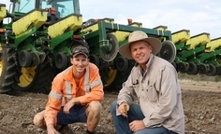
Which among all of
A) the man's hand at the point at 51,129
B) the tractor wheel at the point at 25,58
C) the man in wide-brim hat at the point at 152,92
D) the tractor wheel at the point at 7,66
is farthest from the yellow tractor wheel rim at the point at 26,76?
the man in wide-brim hat at the point at 152,92

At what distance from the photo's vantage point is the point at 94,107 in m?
4.14

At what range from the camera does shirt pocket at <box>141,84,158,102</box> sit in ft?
11.2

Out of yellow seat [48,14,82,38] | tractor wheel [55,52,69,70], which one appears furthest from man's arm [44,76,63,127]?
yellow seat [48,14,82,38]

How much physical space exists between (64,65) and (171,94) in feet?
17.9

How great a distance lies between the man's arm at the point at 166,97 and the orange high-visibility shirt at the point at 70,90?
0.97 metres

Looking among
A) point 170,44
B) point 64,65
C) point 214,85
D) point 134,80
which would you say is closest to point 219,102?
point 170,44

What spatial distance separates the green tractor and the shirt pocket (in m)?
4.98

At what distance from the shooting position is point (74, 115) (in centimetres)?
429

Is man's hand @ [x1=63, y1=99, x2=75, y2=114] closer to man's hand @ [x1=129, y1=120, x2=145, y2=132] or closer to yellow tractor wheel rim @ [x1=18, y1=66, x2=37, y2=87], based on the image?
man's hand @ [x1=129, y1=120, x2=145, y2=132]

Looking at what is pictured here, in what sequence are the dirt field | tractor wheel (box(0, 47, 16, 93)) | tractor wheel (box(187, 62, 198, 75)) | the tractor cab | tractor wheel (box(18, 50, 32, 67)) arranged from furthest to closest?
tractor wheel (box(187, 62, 198, 75))
the tractor cab
tractor wheel (box(0, 47, 16, 93))
tractor wheel (box(18, 50, 32, 67))
the dirt field

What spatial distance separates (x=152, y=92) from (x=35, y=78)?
584 cm

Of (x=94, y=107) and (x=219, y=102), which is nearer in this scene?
(x=94, y=107)

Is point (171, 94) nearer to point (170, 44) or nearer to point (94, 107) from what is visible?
point (94, 107)

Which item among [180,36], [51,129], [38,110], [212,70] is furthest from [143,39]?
[212,70]
